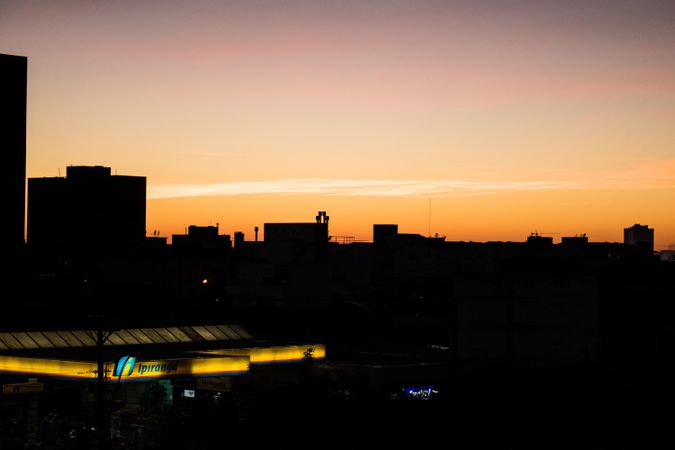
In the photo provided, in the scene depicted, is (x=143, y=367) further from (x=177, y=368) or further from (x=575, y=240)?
(x=575, y=240)

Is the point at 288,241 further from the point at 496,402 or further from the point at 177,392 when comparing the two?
the point at 496,402

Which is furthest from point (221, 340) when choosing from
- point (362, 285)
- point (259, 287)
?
point (362, 285)

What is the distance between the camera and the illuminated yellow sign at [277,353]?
5897 cm

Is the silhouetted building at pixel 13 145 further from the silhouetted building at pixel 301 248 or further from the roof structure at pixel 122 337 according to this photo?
the roof structure at pixel 122 337

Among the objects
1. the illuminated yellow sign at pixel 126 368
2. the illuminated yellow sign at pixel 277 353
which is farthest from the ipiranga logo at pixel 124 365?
the illuminated yellow sign at pixel 277 353

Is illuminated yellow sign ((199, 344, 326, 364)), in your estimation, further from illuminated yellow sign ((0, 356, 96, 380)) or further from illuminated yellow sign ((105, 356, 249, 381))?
illuminated yellow sign ((0, 356, 96, 380))

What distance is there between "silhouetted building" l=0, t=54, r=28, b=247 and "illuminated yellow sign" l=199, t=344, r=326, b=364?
404ft

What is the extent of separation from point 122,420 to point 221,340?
568 inches

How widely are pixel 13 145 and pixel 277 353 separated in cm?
13784

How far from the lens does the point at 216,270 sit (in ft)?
504

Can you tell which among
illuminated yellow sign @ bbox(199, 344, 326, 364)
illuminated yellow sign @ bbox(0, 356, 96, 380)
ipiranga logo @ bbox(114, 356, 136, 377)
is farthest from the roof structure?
ipiranga logo @ bbox(114, 356, 136, 377)

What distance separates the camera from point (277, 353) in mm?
59969

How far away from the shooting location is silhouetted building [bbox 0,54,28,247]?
178000 millimetres

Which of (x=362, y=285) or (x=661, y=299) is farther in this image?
(x=362, y=285)
